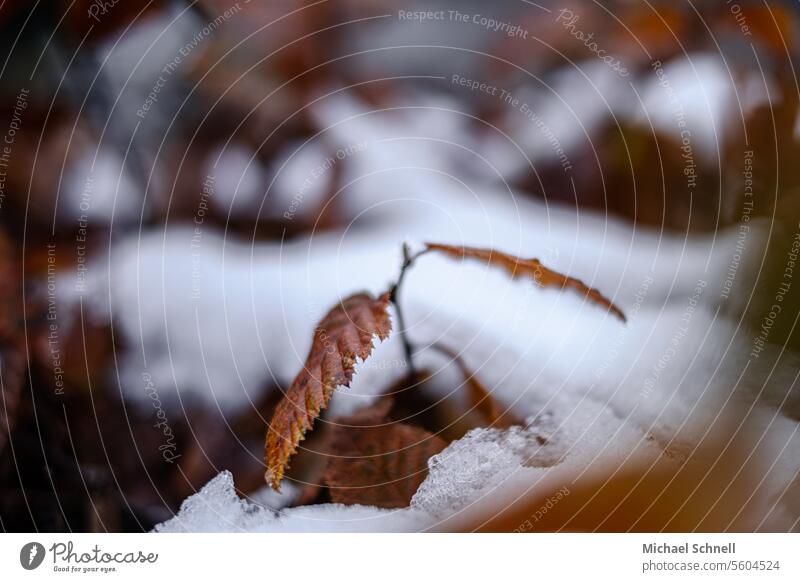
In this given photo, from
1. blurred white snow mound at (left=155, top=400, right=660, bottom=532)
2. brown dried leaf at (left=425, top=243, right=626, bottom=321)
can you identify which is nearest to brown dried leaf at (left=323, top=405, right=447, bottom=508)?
blurred white snow mound at (left=155, top=400, right=660, bottom=532)

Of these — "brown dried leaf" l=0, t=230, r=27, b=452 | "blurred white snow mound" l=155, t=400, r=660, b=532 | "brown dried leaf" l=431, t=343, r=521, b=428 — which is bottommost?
"blurred white snow mound" l=155, t=400, r=660, b=532

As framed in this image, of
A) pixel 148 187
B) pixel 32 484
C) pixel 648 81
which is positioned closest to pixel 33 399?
pixel 32 484

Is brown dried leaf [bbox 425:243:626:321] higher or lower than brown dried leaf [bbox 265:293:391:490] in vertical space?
higher

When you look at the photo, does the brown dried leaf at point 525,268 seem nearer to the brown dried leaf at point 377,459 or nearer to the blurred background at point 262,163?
the blurred background at point 262,163

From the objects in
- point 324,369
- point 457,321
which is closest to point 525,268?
point 457,321

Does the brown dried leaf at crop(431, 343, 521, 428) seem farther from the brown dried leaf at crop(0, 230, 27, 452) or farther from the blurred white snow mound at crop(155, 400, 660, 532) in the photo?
the brown dried leaf at crop(0, 230, 27, 452)

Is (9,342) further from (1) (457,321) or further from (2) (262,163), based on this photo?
(1) (457,321)
